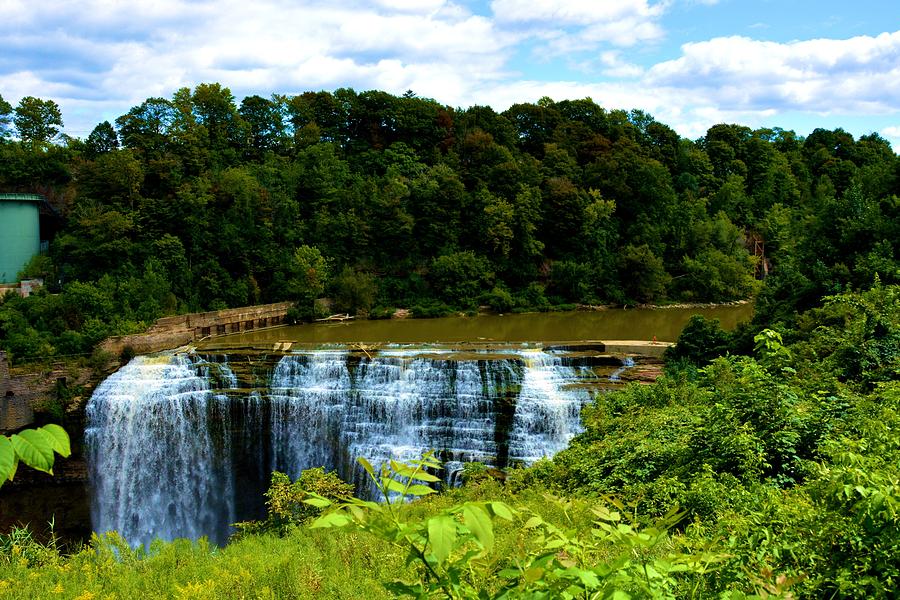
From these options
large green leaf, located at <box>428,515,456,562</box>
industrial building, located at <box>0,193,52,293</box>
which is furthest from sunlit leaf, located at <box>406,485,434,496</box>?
industrial building, located at <box>0,193,52,293</box>

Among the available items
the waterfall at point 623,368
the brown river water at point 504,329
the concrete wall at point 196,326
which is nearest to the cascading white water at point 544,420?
the waterfall at point 623,368

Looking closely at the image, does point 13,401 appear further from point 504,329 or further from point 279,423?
point 504,329

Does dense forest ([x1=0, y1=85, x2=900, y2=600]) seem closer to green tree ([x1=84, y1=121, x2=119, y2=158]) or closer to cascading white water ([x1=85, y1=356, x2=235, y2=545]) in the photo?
green tree ([x1=84, y1=121, x2=119, y2=158])

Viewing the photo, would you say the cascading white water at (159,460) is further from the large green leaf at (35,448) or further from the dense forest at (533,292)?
the large green leaf at (35,448)

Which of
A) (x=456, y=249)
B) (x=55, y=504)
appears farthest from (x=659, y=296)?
(x=55, y=504)

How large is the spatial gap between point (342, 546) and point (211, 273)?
2026cm

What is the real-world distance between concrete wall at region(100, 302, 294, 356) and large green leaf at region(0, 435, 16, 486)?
17523 mm

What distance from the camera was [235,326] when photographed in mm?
22344

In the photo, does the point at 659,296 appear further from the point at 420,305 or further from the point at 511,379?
the point at 511,379

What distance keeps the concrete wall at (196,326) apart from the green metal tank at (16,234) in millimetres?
8372

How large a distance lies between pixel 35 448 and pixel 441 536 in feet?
3.42

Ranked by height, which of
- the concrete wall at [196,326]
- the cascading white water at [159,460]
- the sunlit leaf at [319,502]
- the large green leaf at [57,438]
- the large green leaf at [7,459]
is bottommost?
the cascading white water at [159,460]

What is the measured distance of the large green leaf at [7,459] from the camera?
1.54 m

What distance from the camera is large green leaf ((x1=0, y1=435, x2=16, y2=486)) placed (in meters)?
1.54
